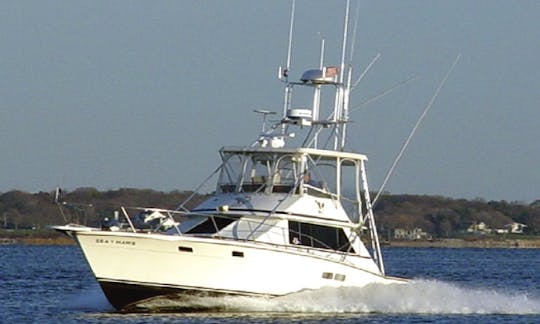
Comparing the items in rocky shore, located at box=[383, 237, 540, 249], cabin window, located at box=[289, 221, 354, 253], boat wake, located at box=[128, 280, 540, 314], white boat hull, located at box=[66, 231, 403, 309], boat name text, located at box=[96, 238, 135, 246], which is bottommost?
boat wake, located at box=[128, 280, 540, 314]

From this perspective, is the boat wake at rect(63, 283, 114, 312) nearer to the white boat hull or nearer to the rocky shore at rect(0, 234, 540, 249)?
the white boat hull

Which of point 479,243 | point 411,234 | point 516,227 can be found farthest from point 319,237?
point 516,227

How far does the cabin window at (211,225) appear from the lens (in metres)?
37.1

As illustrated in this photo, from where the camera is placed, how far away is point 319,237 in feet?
124

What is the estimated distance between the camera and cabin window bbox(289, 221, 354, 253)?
3734cm

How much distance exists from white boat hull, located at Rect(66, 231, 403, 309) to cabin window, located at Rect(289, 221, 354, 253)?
1.07 m

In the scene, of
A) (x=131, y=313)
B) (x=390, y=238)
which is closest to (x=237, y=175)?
(x=131, y=313)

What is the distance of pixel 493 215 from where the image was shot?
17538 cm

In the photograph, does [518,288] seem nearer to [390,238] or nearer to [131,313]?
[131,313]

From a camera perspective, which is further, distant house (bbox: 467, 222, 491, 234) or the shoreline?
distant house (bbox: 467, 222, 491, 234)

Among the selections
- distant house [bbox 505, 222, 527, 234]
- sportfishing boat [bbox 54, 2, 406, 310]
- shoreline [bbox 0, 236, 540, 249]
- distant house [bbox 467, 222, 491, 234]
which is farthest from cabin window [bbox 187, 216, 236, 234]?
distant house [bbox 505, 222, 527, 234]

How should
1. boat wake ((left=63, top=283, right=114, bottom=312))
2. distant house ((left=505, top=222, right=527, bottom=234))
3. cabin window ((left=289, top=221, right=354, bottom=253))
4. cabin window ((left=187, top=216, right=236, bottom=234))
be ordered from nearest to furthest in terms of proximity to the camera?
1. cabin window ((left=187, top=216, right=236, bottom=234))
2. cabin window ((left=289, top=221, right=354, bottom=253))
3. boat wake ((left=63, top=283, right=114, bottom=312))
4. distant house ((left=505, top=222, right=527, bottom=234))

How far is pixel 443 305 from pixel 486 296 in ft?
5.72

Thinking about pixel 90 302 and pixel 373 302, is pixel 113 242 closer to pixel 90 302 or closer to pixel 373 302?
pixel 90 302
